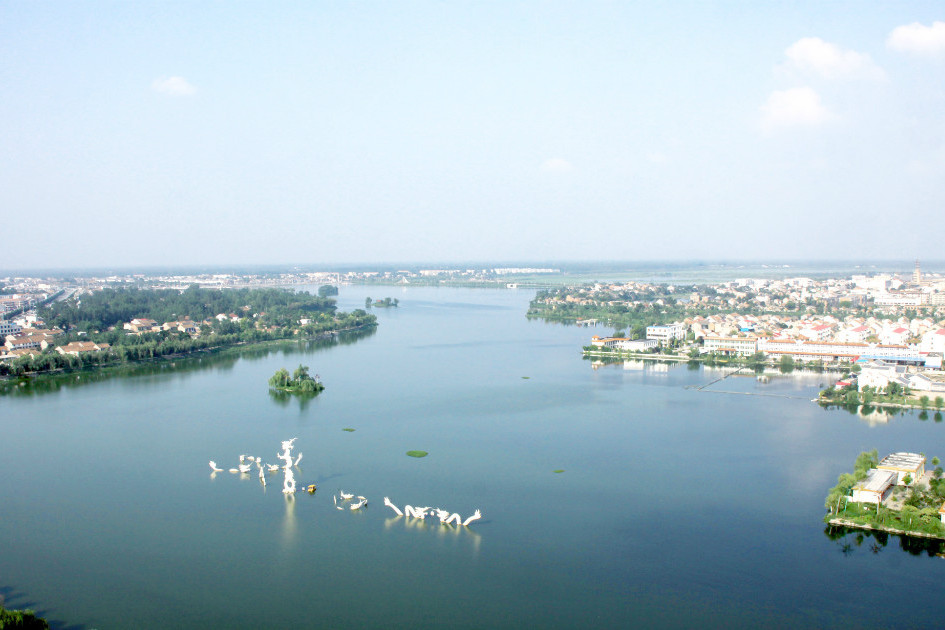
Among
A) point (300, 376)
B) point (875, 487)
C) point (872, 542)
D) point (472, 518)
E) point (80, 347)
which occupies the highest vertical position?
point (80, 347)

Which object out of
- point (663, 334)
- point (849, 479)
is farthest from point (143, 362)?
point (849, 479)

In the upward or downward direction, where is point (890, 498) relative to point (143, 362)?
downward

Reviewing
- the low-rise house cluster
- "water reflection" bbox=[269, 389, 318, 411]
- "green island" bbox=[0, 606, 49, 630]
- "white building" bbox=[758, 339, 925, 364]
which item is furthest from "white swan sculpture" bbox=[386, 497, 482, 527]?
the low-rise house cluster

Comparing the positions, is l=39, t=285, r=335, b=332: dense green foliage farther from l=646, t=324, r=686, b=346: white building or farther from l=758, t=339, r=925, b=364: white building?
l=758, t=339, r=925, b=364: white building

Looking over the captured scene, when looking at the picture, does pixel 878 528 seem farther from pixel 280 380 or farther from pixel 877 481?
pixel 280 380

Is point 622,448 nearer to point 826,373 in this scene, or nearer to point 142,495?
point 142,495

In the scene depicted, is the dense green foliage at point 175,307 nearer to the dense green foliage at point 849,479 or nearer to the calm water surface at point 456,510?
the calm water surface at point 456,510

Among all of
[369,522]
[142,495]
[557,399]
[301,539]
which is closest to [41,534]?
[142,495]

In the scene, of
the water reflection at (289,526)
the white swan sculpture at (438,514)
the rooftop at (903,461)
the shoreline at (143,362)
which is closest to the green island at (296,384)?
the shoreline at (143,362)
